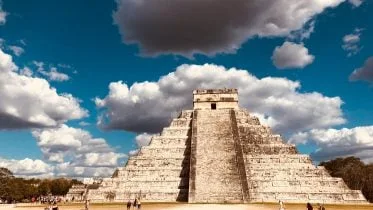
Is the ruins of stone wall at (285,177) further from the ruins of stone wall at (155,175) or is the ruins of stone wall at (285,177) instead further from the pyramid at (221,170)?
the ruins of stone wall at (155,175)

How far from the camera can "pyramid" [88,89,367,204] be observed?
89.5 feet

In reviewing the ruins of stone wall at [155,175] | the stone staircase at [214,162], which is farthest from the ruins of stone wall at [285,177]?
the ruins of stone wall at [155,175]

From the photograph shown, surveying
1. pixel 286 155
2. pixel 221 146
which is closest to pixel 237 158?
pixel 221 146

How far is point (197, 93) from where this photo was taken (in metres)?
38.2

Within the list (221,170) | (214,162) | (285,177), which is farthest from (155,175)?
(285,177)

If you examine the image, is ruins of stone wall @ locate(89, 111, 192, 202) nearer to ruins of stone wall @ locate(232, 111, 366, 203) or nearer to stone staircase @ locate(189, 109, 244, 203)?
stone staircase @ locate(189, 109, 244, 203)

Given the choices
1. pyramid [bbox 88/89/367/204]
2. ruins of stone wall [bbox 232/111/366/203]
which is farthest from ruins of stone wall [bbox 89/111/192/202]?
ruins of stone wall [bbox 232/111/366/203]

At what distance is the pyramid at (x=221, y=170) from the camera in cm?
2728

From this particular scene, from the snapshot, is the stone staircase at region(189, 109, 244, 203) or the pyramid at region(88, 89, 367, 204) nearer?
the stone staircase at region(189, 109, 244, 203)

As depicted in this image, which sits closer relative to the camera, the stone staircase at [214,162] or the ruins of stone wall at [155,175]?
the stone staircase at [214,162]

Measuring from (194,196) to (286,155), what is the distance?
27.6 feet

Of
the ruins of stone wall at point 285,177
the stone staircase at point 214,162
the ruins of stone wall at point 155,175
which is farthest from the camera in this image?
the ruins of stone wall at point 155,175

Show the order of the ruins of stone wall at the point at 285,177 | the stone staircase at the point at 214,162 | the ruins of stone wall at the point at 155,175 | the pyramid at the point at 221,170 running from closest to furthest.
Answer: the stone staircase at the point at 214,162, the pyramid at the point at 221,170, the ruins of stone wall at the point at 285,177, the ruins of stone wall at the point at 155,175

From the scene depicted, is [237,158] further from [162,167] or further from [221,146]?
[162,167]
